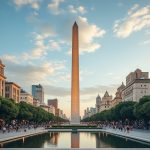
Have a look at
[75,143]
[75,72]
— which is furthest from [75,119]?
[75,143]

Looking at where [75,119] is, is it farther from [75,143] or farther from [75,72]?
[75,143]

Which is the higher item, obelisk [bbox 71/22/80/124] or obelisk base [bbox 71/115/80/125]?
obelisk [bbox 71/22/80/124]

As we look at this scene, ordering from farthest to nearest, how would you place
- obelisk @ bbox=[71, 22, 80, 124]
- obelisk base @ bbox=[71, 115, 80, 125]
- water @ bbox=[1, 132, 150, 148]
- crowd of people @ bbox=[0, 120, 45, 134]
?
obelisk base @ bbox=[71, 115, 80, 125], obelisk @ bbox=[71, 22, 80, 124], crowd of people @ bbox=[0, 120, 45, 134], water @ bbox=[1, 132, 150, 148]

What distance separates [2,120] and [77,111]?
16.0 metres

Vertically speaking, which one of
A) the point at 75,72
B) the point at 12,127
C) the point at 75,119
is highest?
the point at 75,72

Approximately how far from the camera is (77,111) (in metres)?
81.0

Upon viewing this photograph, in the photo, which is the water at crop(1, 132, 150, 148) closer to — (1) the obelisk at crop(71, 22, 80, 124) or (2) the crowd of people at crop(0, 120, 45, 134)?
(2) the crowd of people at crop(0, 120, 45, 134)

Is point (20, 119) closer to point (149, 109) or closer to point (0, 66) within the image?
point (0, 66)

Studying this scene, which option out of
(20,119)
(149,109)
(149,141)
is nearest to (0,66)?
(20,119)

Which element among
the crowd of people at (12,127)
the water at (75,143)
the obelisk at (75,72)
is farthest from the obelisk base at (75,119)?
the water at (75,143)

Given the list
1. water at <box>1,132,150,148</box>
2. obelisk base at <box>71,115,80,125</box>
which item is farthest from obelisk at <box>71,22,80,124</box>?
water at <box>1,132,150,148</box>

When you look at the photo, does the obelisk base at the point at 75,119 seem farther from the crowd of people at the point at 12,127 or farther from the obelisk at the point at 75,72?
the crowd of people at the point at 12,127

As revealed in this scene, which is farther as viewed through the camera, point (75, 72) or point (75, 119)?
point (75, 119)

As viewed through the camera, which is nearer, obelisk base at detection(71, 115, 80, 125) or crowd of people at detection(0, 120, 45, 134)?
crowd of people at detection(0, 120, 45, 134)
